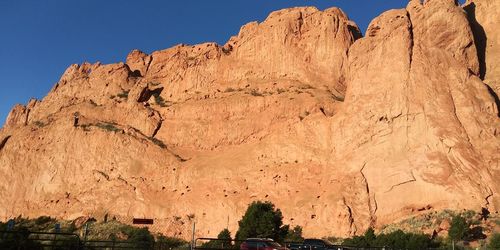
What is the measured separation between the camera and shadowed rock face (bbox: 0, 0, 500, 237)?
55.2 metres

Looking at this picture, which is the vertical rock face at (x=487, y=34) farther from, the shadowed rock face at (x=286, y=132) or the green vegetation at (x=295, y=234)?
the green vegetation at (x=295, y=234)

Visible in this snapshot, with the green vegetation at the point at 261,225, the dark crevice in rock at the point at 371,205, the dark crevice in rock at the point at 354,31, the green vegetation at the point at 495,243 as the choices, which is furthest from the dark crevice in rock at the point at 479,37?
the green vegetation at the point at 261,225

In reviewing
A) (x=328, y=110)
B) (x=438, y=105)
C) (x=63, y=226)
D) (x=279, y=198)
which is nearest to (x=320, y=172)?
(x=279, y=198)

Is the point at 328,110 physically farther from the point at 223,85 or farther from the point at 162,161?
the point at 162,161

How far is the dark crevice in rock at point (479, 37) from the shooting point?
68.4 m

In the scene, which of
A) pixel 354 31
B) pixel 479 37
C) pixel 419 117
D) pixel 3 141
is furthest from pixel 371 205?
pixel 3 141

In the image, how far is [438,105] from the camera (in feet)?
188

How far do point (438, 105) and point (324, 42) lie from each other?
974 inches

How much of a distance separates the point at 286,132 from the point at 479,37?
3070 cm

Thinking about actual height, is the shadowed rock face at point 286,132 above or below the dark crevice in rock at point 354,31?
below

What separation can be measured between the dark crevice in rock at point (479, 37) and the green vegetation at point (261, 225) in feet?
114

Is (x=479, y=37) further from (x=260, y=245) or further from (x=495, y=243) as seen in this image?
(x=260, y=245)

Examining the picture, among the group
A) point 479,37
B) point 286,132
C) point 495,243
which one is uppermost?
point 479,37

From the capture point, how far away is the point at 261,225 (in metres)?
52.4
